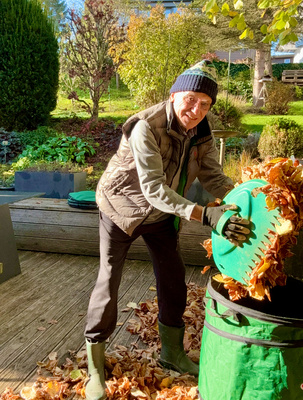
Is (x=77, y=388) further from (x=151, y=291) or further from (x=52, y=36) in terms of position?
(x=52, y=36)

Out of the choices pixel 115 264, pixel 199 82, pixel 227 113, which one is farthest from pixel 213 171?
pixel 227 113

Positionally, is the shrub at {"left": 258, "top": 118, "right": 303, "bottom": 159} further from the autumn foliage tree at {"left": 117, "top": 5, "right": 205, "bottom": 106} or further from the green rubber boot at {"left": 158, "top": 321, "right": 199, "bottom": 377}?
the green rubber boot at {"left": 158, "top": 321, "right": 199, "bottom": 377}

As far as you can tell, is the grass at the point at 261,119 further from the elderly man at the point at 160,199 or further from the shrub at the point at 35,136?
the elderly man at the point at 160,199

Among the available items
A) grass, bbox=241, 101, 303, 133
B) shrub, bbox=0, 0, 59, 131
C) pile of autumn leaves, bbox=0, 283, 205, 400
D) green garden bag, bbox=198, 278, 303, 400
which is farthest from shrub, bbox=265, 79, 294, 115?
green garden bag, bbox=198, 278, 303, 400

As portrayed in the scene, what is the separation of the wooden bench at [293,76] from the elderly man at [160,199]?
20478 millimetres

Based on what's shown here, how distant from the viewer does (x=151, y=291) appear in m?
3.77

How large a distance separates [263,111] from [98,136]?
8.48 m

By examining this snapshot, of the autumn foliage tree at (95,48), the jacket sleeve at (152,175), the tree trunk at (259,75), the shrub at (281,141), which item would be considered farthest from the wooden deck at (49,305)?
the tree trunk at (259,75)

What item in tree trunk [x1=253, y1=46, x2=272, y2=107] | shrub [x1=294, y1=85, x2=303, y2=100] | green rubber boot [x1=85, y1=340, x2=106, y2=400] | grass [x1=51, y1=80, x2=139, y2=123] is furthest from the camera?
shrub [x1=294, y1=85, x2=303, y2=100]

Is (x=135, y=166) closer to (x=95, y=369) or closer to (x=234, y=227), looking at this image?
(x=234, y=227)

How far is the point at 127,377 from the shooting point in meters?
2.49

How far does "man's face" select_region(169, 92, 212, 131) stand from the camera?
2.10 meters

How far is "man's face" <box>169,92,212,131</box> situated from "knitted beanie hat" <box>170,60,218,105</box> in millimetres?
27

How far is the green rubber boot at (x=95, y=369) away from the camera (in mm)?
2324
